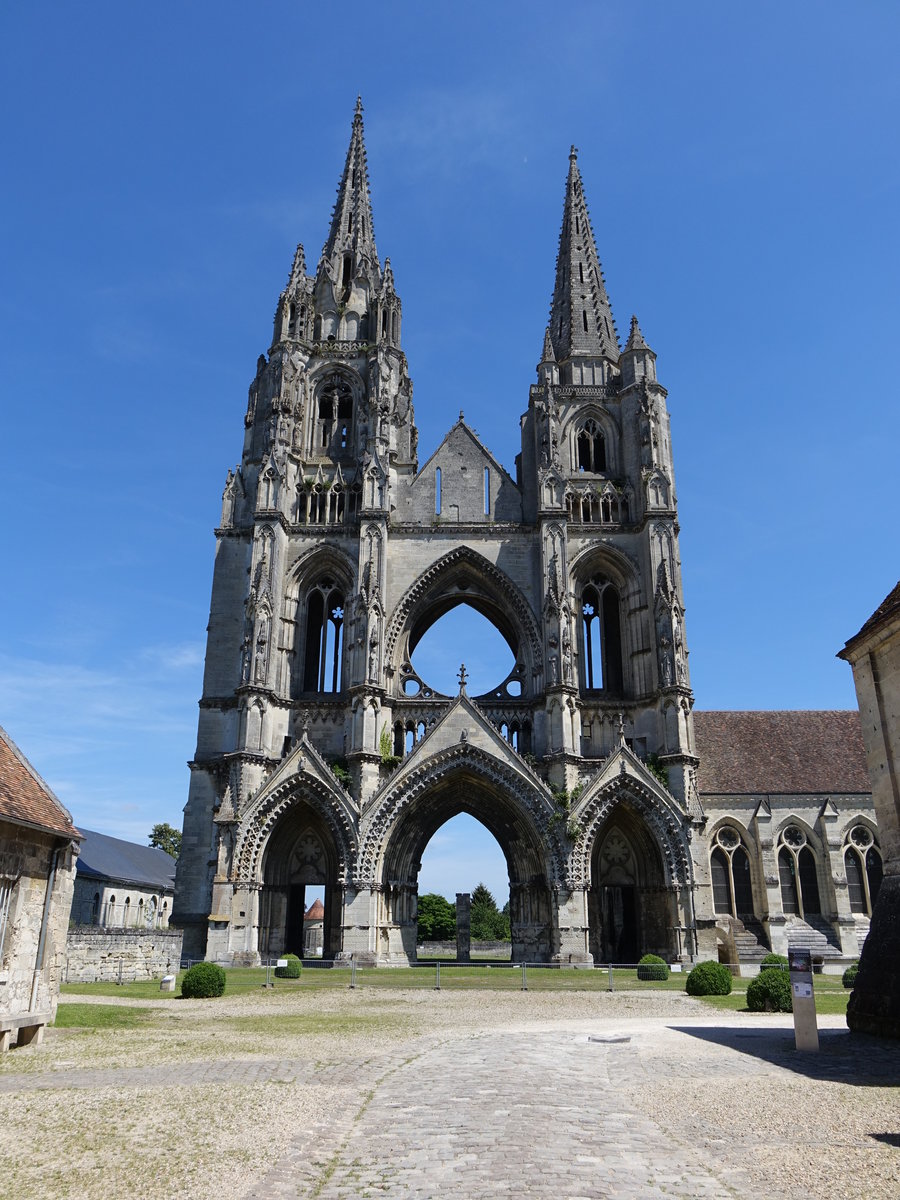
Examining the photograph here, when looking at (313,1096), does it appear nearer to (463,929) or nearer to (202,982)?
(202,982)

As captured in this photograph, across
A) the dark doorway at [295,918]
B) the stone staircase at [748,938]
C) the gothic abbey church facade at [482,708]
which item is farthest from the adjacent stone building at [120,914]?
the stone staircase at [748,938]

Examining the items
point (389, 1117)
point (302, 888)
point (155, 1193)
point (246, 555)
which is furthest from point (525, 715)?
point (155, 1193)

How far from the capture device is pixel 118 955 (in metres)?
25.2

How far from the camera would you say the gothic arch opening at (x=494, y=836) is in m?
31.2

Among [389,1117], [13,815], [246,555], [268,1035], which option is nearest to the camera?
[389,1117]

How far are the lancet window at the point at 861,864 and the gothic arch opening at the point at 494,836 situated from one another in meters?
13.3

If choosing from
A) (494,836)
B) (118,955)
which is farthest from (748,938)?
(118,955)

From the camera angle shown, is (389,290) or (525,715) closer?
(525,715)

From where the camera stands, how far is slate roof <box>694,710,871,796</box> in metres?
36.8

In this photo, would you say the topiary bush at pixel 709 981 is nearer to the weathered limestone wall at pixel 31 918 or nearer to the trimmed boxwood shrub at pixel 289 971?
the trimmed boxwood shrub at pixel 289 971

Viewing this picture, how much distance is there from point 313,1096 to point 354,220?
45827mm

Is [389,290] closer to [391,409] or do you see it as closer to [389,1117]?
[391,409]

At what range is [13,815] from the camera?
1138 centimetres

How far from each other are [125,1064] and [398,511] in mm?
28706
